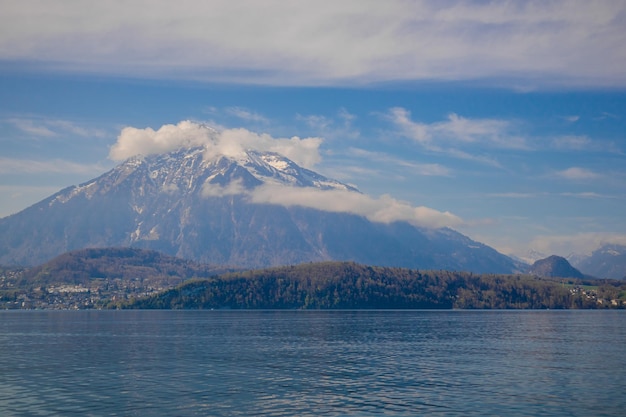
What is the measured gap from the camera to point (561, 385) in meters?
88.9

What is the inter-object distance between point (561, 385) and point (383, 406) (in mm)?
29767

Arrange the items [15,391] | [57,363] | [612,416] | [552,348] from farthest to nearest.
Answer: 1. [552,348]
2. [57,363]
3. [15,391]
4. [612,416]

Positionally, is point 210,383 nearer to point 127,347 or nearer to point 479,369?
point 479,369

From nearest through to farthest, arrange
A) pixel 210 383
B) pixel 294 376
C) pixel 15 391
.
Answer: pixel 15 391
pixel 210 383
pixel 294 376

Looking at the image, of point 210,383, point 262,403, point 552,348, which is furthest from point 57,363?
point 552,348

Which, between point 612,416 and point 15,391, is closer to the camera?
point 612,416

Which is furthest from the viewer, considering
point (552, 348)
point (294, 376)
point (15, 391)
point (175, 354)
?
point (552, 348)

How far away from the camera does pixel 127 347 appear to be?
14812 cm

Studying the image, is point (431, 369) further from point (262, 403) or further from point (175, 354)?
point (175, 354)

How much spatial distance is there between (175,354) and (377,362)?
42.0m

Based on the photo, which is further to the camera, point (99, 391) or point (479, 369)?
point (479, 369)

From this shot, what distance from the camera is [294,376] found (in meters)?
98.8

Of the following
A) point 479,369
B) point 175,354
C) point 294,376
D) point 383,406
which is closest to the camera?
point 383,406

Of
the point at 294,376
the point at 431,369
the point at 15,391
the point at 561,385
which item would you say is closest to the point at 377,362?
the point at 431,369
